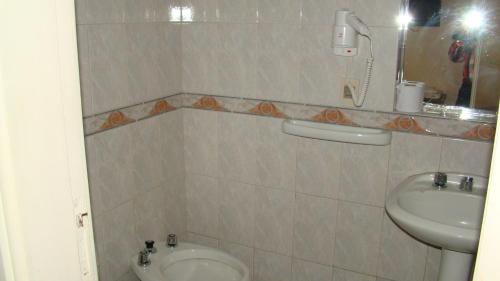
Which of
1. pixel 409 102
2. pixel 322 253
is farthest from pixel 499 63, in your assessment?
pixel 322 253

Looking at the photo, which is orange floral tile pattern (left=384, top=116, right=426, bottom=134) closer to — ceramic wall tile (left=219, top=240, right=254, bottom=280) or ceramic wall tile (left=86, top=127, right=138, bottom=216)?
ceramic wall tile (left=219, top=240, right=254, bottom=280)

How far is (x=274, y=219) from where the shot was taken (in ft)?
7.25

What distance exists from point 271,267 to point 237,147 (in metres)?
0.64

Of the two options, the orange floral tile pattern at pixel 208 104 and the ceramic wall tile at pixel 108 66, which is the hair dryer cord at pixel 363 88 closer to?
the orange floral tile pattern at pixel 208 104

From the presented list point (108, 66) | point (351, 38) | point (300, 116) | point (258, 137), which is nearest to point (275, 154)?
point (258, 137)

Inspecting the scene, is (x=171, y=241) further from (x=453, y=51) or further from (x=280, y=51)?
(x=453, y=51)

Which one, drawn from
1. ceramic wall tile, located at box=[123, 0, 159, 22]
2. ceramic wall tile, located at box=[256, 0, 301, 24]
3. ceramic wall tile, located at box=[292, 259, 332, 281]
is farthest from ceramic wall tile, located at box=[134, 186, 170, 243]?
ceramic wall tile, located at box=[256, 0, 301, 24]

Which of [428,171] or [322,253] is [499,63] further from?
[322,253]

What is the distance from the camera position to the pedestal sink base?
65.4 inches

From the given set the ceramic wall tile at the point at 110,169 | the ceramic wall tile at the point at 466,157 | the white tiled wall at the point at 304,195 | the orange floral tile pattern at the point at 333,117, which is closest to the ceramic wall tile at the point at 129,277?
the ceramic wall tile at the point at 110,169

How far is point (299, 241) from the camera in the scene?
7.14ft

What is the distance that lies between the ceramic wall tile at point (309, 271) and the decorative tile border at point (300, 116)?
71 cm

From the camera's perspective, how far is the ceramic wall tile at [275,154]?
6.88ft

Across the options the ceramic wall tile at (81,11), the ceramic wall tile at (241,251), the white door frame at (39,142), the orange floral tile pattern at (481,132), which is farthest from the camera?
the ceramic wall tile at (241,251)
